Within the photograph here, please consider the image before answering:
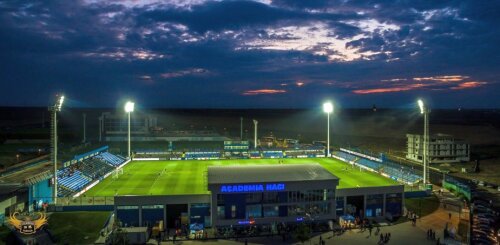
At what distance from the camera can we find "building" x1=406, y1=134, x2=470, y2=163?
7144 cm

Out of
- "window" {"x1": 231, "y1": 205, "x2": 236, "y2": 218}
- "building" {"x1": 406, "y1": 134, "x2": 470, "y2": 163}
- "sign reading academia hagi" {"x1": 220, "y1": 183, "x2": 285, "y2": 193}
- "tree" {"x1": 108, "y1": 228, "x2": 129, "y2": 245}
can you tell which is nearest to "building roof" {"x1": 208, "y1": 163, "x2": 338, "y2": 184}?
"sign reading academia hagi" {"x1": 220, "y1": 183, "x2": 285, "y2": 193}

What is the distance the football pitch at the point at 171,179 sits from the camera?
4284 cm

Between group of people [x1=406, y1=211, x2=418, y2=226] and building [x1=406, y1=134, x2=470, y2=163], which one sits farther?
building [x1=406, y1=134, x2=470, y2=163]

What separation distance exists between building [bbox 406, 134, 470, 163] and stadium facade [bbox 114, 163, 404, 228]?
40671 mm

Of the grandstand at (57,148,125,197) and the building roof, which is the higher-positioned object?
→ the building roof

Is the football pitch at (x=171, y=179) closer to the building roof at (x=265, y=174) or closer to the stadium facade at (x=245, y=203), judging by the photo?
the building roof at (x=265, y=174)

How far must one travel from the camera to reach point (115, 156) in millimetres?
65062

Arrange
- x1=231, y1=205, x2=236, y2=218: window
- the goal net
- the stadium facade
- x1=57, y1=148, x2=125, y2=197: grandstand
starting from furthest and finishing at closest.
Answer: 1. the goal net
2. x1=57, y1=148, x2=125, y2=197: grandstand
3. x1=231, y1=205, x2=236, y2=218: window
4. the stadium facade

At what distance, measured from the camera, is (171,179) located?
48.6 meters

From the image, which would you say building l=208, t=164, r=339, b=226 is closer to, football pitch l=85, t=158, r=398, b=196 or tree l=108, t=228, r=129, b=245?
football pitch l=85, t=158, r=398, b=196

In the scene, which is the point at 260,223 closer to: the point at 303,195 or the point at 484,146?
the point at 303,195

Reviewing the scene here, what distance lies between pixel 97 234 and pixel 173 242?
21.7 feet

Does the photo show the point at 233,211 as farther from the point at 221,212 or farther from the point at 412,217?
the point at 412,217

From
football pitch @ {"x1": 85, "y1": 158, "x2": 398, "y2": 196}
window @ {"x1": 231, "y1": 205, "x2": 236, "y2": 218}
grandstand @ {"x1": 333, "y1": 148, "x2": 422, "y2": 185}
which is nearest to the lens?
window @ {"x1": 231, "y1": 205, "x2": 236, "y2": 218}
